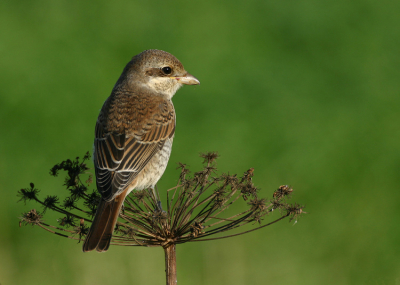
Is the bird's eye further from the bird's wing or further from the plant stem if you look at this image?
the plant stem

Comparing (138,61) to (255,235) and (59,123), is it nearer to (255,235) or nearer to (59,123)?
(255,235)

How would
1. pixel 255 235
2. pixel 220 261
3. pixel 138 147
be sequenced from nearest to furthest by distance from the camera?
pixel 138 147 → pixel 220 261 → pixel 255 235

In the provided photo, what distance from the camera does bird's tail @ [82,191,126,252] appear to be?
3.45 meters

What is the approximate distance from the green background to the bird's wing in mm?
1572

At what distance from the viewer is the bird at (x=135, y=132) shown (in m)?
3.99

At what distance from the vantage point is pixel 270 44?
9.35m

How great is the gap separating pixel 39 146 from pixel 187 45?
3.16 m

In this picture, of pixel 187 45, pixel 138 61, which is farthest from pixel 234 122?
pixel 138 61

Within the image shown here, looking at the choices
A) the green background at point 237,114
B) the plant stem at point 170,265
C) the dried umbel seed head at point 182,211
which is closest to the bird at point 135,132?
the dried umbel seed head at point 182,211

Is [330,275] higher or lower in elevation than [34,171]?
lower

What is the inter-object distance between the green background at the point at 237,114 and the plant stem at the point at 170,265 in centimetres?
209

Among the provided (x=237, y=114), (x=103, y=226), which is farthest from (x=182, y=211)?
(x=237, y=114)

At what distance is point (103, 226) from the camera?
3.57m

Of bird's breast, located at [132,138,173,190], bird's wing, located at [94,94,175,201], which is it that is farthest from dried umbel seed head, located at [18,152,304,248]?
bird's breast, located at [132,138,173,190]
